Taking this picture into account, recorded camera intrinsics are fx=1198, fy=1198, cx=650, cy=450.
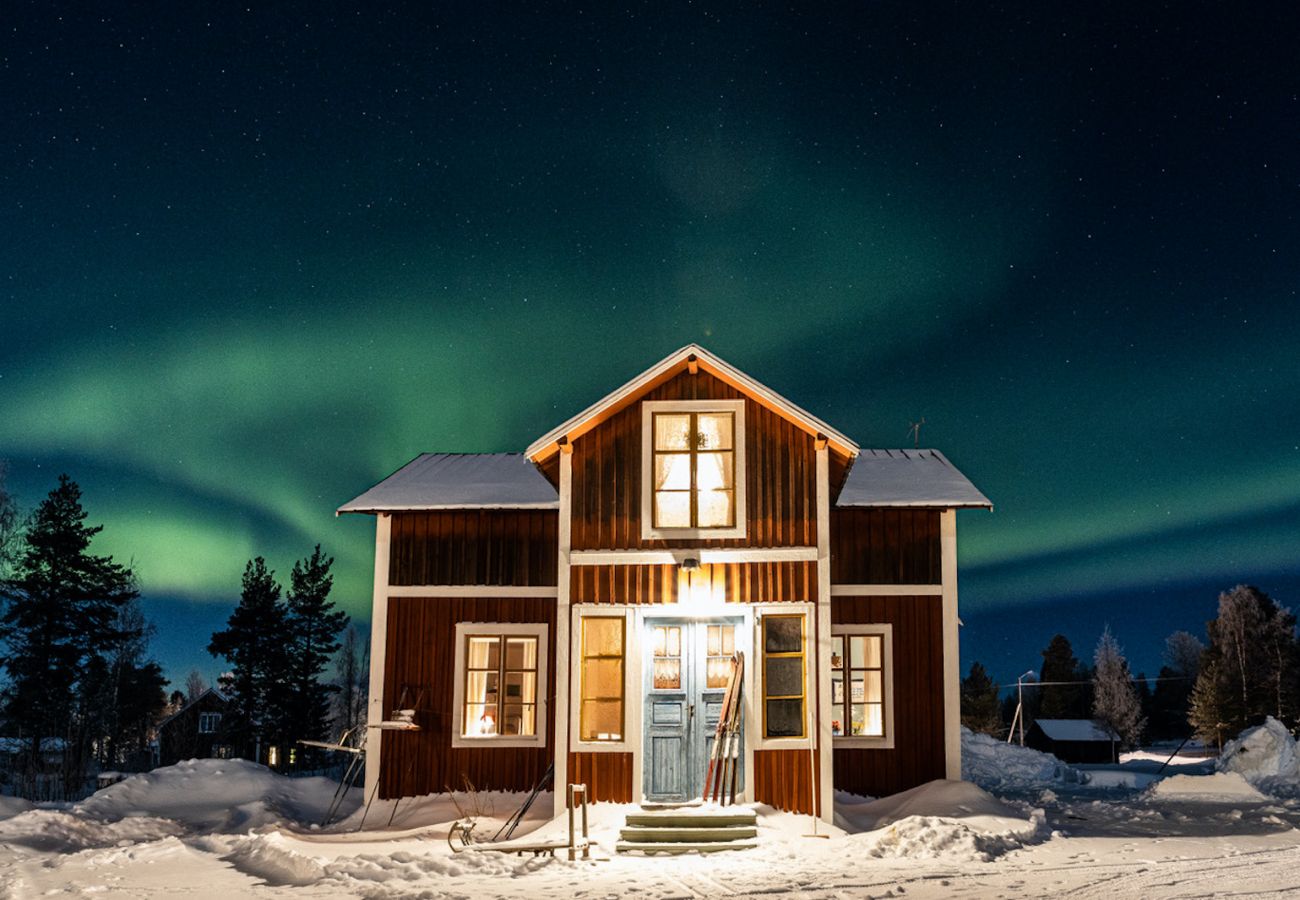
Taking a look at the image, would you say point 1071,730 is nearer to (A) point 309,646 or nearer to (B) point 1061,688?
(B) point 1061,688

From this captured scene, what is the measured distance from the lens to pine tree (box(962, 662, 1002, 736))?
6494 centimetres

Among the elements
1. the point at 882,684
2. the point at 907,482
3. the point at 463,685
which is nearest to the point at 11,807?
the point at 463,685

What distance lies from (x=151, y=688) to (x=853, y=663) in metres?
42.8

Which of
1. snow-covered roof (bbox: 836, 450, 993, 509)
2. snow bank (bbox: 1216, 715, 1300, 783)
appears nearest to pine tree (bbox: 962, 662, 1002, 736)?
snow bank (bbox: 1216, 715, 1300, 783)

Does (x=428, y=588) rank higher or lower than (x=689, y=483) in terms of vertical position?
lower

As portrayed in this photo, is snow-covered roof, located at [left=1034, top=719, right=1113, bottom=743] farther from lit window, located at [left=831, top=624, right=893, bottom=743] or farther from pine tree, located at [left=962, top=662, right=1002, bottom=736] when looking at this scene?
lit window, located at [left=831, top=624, right=893, bottom=743]

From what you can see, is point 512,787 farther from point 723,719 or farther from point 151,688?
point 151,688

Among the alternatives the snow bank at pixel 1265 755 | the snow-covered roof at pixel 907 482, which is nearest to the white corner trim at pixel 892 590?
the snow-covered roof at pixel 907 482

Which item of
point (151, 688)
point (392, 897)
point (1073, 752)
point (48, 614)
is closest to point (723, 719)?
point (392, 897)

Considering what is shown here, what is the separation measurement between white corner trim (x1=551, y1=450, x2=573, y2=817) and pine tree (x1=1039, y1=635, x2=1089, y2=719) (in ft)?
212

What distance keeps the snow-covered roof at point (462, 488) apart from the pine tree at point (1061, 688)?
60.3 metres

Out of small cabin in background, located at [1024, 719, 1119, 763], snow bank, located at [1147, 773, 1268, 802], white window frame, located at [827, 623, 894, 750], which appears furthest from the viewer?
small cabin in background, located at [1024, 719, 1119, 763]

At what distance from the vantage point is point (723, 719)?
15.8 meters

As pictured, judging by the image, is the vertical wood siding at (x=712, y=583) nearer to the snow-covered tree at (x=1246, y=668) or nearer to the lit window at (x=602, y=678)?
the lit window at (x=602, y=678)
